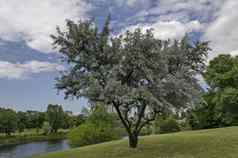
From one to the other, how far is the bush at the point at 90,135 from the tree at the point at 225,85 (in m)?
15.3

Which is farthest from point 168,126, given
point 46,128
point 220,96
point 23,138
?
point 46,128

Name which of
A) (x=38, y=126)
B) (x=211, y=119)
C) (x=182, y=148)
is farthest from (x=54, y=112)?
(x=182, y=148)

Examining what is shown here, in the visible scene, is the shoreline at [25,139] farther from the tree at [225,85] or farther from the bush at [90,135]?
→ the tree at [225,85]

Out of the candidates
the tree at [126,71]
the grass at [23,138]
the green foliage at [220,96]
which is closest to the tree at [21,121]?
the grass at [23,138]

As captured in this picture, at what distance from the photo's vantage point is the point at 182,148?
16.9 metres

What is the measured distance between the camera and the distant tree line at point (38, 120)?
9275cm

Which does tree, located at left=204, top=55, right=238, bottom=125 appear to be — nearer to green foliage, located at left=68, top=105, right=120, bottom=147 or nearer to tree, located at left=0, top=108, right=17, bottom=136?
green foliage, located at left=68, top=105, right=120, bottom=147

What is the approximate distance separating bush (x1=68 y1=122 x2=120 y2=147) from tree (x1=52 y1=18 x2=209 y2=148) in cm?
2774

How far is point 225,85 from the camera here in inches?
1561

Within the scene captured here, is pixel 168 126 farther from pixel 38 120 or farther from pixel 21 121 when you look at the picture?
pixel 38 120

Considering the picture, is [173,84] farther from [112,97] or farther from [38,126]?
[38,126]

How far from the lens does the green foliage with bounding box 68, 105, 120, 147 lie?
144ft

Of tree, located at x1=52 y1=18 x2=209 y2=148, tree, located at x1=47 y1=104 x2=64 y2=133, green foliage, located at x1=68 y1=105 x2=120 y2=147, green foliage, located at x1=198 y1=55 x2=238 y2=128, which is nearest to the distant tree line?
tree, located at x1=47 y1=104 x2=64 y2=133

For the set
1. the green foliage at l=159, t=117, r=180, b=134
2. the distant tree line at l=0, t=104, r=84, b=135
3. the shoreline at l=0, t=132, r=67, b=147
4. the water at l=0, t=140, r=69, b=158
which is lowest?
the water at l=0, t=140, r=69, b=158
